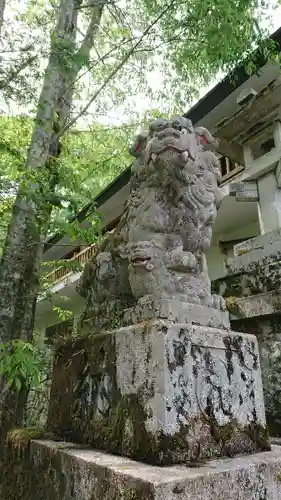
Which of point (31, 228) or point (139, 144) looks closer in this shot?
point (139, 144)

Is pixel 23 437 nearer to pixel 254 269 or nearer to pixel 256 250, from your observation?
pixel 254 269

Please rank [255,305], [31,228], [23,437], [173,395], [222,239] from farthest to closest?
[222,239], [31,228], [255,305], [23,437], [173,395]

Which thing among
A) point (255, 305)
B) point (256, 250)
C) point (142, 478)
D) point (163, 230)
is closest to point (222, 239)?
point (256, 250)

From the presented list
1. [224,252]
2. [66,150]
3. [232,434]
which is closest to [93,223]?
[66,150]

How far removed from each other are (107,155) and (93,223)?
11.5 ft

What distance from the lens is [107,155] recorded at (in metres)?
6.61

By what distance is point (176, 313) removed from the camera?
1.67 metres

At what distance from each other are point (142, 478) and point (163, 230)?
1118 millimetres

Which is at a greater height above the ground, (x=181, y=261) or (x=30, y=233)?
(x=30, y=233)

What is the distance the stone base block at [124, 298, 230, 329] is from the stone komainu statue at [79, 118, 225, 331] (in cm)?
4

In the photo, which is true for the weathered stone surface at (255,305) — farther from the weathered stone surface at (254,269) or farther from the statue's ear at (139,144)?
the statue's ear at (139,144)

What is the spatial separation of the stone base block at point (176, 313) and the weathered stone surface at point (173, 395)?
0.06 metres

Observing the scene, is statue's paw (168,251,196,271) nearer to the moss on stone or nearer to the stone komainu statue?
the stone komainu statue

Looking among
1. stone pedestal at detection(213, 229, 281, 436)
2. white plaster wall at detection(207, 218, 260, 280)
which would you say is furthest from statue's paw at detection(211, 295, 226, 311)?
white plaster wall at detection(207, 218, 260, 280)
